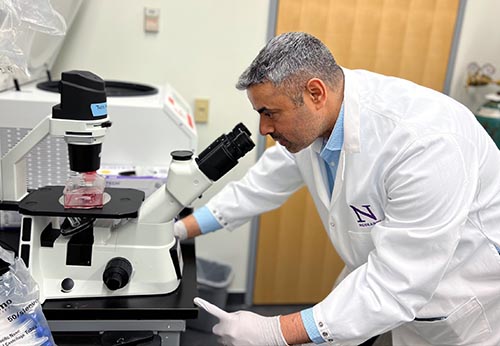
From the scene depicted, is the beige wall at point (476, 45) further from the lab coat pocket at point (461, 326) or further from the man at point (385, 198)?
the lab coat pocket at point (461, 326)

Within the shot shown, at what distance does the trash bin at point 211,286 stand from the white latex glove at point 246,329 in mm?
1123

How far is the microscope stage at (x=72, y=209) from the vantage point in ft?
3.11

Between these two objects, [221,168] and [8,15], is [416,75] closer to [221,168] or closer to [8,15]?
[221,168]

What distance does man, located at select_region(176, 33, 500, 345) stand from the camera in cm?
95

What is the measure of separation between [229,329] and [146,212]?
12.5 inches

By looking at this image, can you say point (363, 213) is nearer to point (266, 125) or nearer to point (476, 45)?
point (266, 125)

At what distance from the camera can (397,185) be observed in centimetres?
98

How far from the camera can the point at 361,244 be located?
3.75ft

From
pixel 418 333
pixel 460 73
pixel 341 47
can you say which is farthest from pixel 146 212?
pixel 460 73

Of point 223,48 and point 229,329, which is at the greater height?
point 223,48

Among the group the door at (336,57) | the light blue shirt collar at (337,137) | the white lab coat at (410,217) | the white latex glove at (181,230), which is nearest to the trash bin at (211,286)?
the door at (336,57)

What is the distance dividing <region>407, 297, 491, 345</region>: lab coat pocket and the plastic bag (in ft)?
2.83

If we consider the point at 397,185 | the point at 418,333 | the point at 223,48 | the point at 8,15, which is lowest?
the point at 418,333

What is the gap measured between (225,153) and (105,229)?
30 centimetres
